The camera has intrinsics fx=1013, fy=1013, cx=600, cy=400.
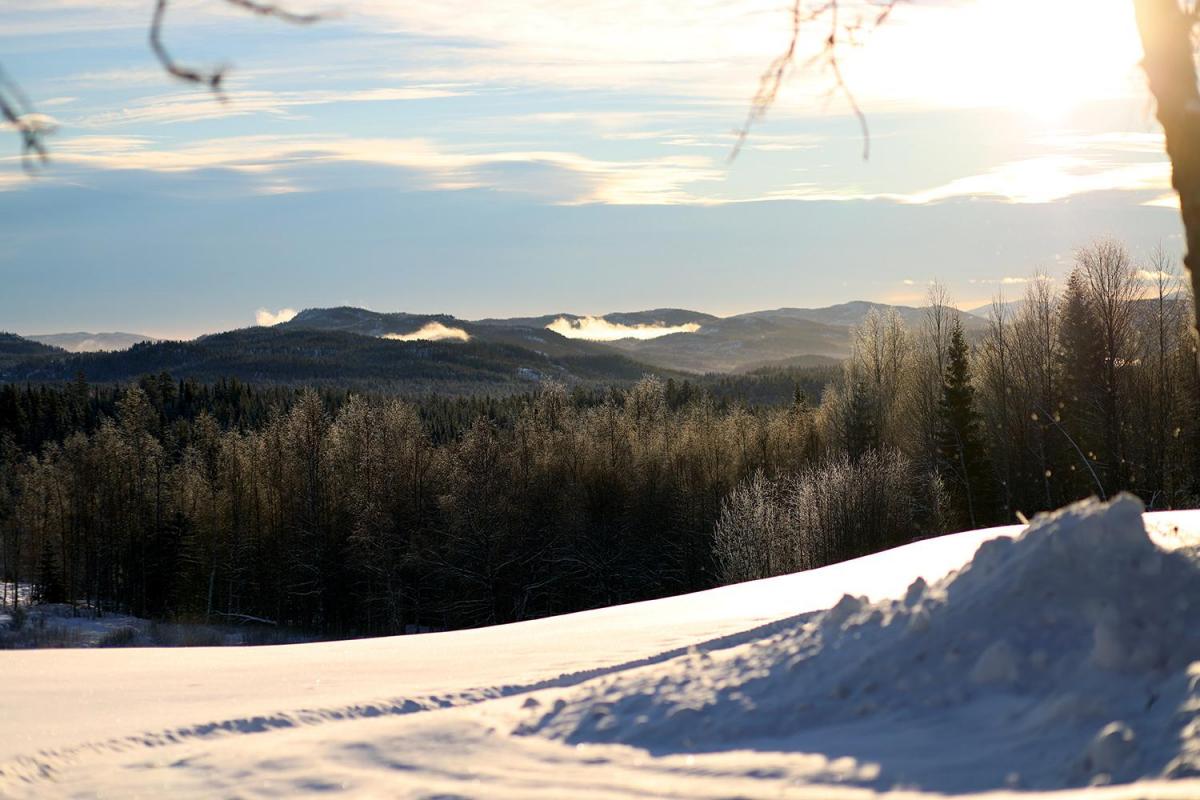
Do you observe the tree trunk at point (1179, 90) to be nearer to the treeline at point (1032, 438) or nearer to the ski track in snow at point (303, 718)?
the ski track in snow at point (303, 718)

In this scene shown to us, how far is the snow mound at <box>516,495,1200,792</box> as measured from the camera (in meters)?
3.92

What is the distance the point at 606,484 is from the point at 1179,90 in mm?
50870

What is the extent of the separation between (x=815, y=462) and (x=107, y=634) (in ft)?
120

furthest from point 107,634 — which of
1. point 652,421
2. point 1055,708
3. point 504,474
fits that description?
point 1055,708

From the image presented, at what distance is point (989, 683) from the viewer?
179 inches

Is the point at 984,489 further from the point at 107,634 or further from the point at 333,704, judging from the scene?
the point at 333,704

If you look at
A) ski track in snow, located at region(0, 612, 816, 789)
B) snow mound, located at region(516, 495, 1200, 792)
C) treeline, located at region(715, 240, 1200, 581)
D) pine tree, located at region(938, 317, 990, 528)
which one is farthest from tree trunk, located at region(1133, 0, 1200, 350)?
pine tree, located at region(938, 317, 990, 528)

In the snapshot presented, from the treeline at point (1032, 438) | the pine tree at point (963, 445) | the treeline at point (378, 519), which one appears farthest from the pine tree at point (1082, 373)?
the treeline at point (378, 519)

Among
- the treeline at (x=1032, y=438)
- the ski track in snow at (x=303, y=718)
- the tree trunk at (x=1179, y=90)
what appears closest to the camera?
the tree trunk at (x=1179, y=90)

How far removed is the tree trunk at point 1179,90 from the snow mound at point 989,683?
1.32 meters

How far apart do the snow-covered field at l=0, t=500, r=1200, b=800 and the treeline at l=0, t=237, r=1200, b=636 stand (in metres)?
35.8

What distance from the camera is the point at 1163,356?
42.4 meters

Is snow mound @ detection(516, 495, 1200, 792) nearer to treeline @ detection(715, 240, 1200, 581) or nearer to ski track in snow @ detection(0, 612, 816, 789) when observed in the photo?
ski track in snow @ detection(0, 612, 816, 789)

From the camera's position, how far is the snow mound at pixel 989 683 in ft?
12.9
